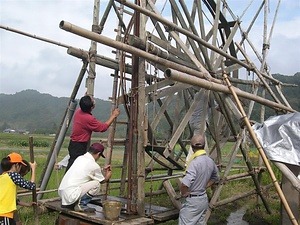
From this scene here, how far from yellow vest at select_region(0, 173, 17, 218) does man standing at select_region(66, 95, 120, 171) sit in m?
1.68

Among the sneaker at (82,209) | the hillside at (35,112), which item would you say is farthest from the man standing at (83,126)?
the hillside at (35,112)

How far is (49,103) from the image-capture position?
5782 inches

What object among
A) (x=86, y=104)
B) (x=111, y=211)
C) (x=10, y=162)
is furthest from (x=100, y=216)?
(x=86, y=104)

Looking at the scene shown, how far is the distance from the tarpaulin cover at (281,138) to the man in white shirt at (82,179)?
2368 mm

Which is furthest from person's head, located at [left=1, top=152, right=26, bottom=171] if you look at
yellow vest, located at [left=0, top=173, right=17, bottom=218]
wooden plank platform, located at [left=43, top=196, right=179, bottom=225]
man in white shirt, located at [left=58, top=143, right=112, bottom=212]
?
wooden plank platform, located at [left=43, top=196, right=179, bottom=225]

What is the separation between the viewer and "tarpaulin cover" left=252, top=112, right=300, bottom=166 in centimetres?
501

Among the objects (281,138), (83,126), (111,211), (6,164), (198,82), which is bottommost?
(111,211)

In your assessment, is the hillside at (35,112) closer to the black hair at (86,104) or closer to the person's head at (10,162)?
the black hair at (86,104)

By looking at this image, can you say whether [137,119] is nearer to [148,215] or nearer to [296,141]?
[148,215]

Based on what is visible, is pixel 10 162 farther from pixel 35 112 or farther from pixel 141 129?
pixel 35 112

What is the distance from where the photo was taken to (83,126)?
6117mm

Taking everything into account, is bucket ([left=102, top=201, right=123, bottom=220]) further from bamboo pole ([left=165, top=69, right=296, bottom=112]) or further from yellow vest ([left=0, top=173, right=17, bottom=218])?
bamboo pole ([left=165, top=69, right=296, bottom=112])

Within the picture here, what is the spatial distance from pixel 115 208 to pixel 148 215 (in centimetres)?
73

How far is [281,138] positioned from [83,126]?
3.12 m
